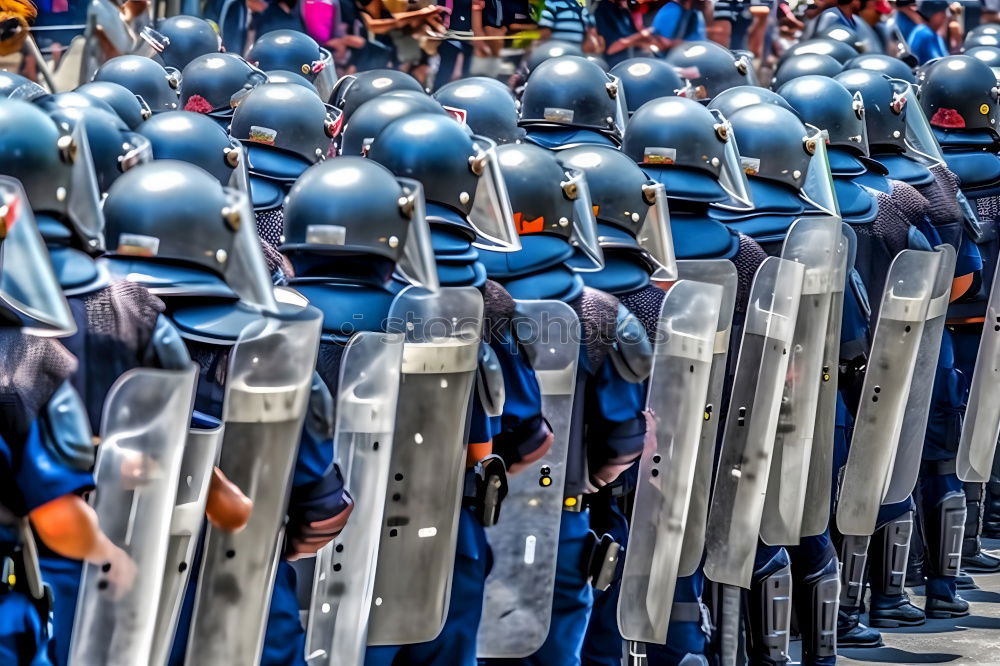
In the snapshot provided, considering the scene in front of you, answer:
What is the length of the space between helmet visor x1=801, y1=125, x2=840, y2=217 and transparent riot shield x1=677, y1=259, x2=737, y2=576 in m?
0.97

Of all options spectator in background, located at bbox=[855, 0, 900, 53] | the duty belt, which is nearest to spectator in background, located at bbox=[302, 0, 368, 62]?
spectator in background, located at bbox=[855, 0, 900, 53]

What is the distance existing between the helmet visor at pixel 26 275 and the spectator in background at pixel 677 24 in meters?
9.09

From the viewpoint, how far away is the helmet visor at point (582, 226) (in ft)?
21.0

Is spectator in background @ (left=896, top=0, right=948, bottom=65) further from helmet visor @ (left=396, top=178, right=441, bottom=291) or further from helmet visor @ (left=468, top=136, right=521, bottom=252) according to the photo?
helmet visor @ (left=396, top=178, right=441, bottom=291)

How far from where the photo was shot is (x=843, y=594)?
8.52m

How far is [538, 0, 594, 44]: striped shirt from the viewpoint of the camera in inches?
493

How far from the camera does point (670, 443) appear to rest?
6.58 metres

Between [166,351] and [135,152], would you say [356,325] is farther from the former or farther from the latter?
[135,152]

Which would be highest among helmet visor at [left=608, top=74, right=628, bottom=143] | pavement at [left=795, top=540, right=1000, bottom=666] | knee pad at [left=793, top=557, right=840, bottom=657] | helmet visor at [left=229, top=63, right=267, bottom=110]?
helmet visor at [left=608, top=74, right=628, bottom=143]

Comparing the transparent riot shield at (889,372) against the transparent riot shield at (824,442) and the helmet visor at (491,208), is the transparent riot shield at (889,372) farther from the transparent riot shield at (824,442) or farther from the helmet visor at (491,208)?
the helmet visor at (491,208)

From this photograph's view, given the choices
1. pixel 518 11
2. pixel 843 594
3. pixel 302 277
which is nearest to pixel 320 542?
pixel 302 277

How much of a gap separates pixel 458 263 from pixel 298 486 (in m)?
0.98

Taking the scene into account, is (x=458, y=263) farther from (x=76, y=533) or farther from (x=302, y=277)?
(x=76, y=533)

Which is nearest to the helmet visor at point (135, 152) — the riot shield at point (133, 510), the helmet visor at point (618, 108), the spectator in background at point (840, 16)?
the riot shield at point (133, 510)
